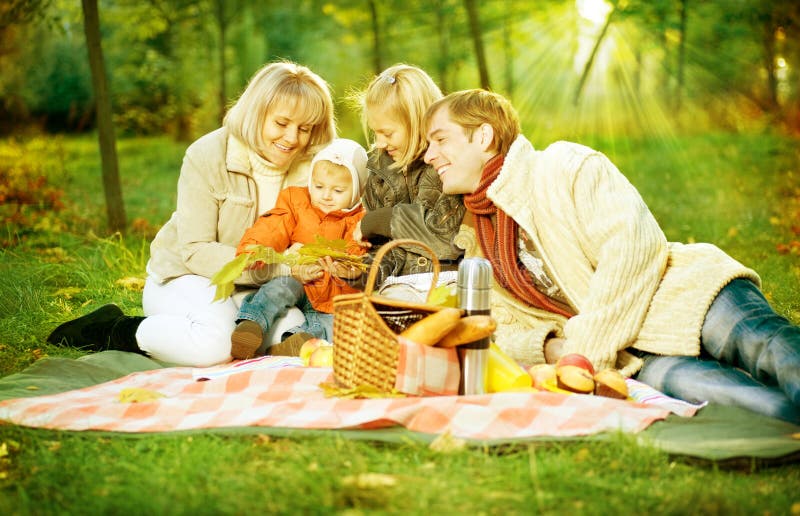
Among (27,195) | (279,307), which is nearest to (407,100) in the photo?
(279,307)

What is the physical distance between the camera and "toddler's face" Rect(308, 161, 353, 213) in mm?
4895

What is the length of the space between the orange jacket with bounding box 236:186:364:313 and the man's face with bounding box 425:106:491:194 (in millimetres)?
788

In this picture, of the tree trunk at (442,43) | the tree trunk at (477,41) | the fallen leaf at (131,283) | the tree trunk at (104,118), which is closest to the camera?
the fallen leaf at (131,283)

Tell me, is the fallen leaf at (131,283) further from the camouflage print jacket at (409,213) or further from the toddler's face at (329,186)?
the camouflage print jacket at (409,213)

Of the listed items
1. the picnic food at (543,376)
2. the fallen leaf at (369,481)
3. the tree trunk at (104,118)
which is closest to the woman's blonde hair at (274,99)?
the picnic food at (543,376)

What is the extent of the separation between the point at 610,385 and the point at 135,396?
1.98 metres

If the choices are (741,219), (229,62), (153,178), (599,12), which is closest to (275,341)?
(741,219)

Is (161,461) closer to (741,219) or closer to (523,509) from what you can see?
(523,509)

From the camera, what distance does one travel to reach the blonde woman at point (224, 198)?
4844 millimetres

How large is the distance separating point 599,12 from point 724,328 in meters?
11.3

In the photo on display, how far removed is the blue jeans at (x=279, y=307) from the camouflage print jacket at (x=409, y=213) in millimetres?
430

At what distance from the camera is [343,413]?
332 cm

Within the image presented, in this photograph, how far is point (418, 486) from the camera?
9.12 feet

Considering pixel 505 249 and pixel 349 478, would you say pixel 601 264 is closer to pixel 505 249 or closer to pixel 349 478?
pixel 505 249
